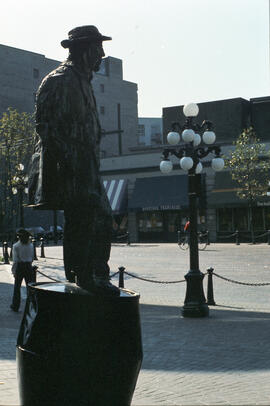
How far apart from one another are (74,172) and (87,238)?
59cm

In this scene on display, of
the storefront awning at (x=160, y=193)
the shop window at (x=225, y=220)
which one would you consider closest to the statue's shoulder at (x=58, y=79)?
the shop window at (x=225, y=220)

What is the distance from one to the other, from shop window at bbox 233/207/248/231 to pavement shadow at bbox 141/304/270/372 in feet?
100.0

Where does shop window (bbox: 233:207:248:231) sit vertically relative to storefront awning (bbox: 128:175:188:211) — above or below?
below

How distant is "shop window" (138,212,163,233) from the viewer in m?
46.1

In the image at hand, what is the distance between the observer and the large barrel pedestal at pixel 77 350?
4.32 m

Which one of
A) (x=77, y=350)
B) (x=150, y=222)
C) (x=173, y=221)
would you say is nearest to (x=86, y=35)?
(x=77, y=350)

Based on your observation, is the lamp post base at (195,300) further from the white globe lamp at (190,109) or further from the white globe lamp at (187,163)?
the white globe lamp at (190,109)

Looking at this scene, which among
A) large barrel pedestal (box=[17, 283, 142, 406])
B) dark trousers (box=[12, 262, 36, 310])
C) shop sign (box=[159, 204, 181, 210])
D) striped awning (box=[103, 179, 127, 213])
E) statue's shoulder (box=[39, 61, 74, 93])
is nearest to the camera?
large barrel pedestal (box=[17, 283, 142, 406])

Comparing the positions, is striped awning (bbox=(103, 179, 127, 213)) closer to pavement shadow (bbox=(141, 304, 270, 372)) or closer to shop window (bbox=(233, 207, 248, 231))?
shop window (bbox=(233, 207, 248, 231))

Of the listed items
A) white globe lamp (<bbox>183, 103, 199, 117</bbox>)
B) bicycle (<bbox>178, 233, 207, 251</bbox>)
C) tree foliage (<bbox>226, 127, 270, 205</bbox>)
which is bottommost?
bicycle (<bbox>178, 233, 207, 251</bbox>)

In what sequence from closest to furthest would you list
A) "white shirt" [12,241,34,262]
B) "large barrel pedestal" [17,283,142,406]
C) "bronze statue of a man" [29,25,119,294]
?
"large barrel pedestal" [17,283,142,406]
"bronze statue of a man" [29,25,119,294]
"white shirt" [12,241,34,262]

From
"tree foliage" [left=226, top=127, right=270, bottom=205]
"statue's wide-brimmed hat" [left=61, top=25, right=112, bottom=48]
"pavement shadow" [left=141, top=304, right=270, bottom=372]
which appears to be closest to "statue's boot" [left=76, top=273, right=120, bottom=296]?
"statue's wide-brimmed hat" [left=61, top=25, right=112, bottom=48]

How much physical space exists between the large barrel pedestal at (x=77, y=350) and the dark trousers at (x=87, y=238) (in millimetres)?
559

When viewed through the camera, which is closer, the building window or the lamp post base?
the lamp post base
